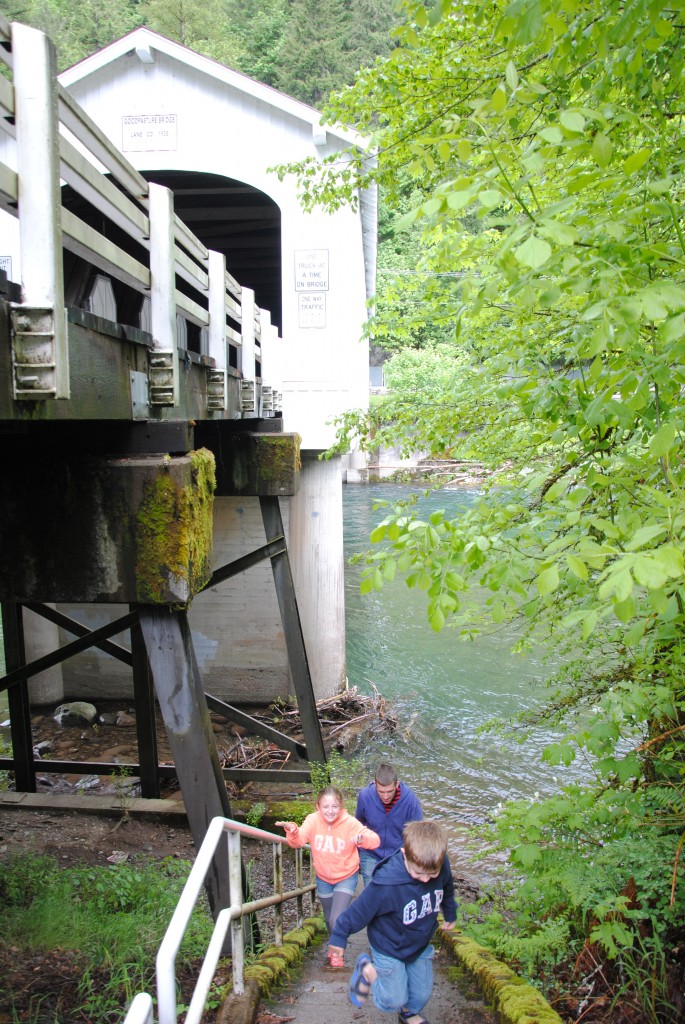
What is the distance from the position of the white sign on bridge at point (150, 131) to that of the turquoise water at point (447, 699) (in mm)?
6344

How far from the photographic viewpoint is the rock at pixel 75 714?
33.8ft

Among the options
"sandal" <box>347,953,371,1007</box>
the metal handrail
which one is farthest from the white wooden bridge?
"sandal" <box>347,953,371,1007</box>

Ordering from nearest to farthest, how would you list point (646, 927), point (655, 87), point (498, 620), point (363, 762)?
point (498, 620) → point (655, 87) → point (646, 927) → point (363, 762)

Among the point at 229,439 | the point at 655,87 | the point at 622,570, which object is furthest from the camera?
the point at 229,439

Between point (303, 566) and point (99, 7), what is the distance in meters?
50.3

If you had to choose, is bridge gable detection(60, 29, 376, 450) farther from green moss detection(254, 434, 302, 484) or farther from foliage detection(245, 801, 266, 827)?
foliage detection(245, 801, 266, 827)

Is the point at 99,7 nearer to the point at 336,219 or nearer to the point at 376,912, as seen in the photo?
the point at 336,219

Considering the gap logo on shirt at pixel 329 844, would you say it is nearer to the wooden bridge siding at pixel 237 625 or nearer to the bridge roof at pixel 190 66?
the wooden bridge siding at pixel 237 625

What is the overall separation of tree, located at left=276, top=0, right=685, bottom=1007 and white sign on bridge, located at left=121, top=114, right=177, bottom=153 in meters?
5.74

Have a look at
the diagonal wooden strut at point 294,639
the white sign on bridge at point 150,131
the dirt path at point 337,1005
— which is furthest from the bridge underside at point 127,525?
the white sign on bridge at point 150,131

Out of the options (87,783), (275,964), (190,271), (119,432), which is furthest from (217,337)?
(87,783)

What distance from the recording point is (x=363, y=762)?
30.8 feet

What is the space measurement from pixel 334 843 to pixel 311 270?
818cm

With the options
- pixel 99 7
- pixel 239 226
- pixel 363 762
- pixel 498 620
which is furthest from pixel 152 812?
pixel 99 7
